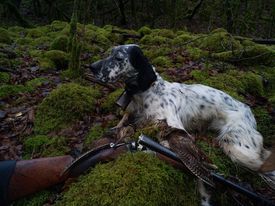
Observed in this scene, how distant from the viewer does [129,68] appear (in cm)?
439

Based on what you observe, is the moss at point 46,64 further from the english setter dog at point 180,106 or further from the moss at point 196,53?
the moss at point 196,53

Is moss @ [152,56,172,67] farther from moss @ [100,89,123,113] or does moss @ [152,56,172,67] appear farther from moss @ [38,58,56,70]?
moss @ [100,89,123,113]

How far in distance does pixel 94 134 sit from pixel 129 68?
95cm

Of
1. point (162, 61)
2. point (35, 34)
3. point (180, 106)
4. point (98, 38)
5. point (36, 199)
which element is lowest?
point (35, 34)

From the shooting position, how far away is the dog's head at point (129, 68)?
172 inches

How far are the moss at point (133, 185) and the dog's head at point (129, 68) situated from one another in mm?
1457

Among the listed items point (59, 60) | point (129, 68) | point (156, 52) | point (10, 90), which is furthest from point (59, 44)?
point (129, 68)

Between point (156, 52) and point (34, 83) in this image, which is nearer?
point (34, 83)

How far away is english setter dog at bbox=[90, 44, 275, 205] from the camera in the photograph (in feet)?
13.7

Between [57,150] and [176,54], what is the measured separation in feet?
15.6

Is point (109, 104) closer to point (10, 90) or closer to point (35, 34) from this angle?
point (10, 90)

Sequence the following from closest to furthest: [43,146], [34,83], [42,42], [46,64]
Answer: [43,146]
[34,83]
[46,64]
[42,42]

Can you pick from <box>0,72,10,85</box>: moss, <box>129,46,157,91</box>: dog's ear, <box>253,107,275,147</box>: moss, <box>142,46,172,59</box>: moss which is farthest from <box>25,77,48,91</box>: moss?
<box>253,107,275,147</box>: moss

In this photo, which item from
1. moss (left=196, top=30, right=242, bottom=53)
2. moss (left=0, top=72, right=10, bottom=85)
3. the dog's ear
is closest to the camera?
the dog's ear
